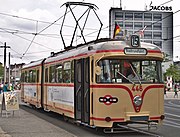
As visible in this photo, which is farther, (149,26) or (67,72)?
(149,26)

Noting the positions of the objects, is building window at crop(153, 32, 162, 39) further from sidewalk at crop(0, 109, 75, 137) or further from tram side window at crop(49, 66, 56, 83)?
sidewalk at crop(0, 109, 75, 137)

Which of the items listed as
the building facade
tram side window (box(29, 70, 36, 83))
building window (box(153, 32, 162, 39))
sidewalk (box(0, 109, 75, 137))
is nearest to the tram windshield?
sidewalk (box(0, 109, 75, 137))

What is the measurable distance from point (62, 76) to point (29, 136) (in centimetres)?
454

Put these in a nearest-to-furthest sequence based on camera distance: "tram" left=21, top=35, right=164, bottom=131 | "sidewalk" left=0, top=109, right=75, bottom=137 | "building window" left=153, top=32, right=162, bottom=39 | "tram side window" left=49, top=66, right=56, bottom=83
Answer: "tram" left=21, top=35, right=164, bottom=131 → "sidewalk" left=0, top=109, right=75, bottom=137 → "tram side window" left=49, top=66, right=56, bottom=83 → "building window" left=153, top=32, right=162, bottom=39

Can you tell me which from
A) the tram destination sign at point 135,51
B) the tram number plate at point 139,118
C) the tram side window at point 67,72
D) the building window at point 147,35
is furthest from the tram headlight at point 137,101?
the building window at point 147,35

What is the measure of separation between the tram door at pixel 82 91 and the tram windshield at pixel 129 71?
762 mm

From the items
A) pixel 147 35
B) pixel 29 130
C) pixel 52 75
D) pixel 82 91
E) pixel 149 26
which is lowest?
pixel 29 130

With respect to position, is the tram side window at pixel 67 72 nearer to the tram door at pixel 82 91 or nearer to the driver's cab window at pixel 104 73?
the tram door at pixel 82 91

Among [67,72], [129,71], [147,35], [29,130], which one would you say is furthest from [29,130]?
[147,35]

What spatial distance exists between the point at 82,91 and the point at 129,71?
1956 millimetres

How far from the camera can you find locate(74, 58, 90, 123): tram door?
1296 cm

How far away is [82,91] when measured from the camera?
13.5m

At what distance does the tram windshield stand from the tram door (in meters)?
0.76

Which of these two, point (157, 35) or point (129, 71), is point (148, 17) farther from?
point (129, 71)
